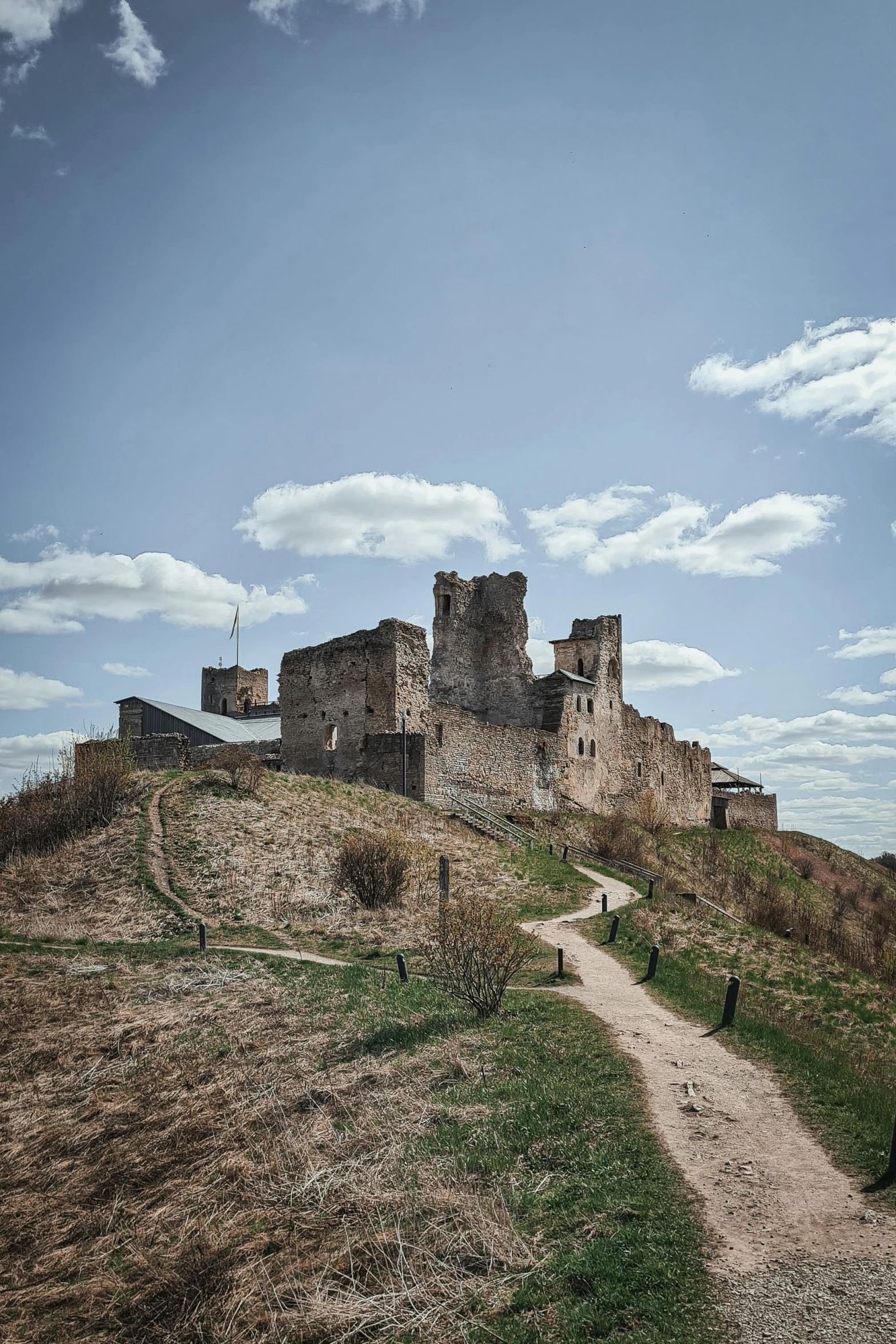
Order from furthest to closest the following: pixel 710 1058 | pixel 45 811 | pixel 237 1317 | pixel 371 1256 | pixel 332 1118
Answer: pixel 45 811 < pixel 710 1058 < pixel 332 1118 < pixel 371 1256 < pixel 237 1317

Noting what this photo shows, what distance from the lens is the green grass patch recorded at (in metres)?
8.18

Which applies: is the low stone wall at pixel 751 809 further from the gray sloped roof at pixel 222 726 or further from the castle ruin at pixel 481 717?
the gray sloped roof at pixel 222 726

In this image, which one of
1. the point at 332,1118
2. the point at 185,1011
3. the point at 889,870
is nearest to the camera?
the point at 332,1118

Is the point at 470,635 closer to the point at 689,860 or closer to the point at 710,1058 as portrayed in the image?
the point at 689,860

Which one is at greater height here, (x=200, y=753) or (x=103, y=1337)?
(x=200, y=753)

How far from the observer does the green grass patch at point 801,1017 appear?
26.8ft

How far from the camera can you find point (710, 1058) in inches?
402

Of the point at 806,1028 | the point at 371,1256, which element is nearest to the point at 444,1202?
the point at 371,1256

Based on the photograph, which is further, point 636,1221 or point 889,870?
point 889,870

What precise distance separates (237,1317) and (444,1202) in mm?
1663

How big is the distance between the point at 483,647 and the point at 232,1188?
120ft

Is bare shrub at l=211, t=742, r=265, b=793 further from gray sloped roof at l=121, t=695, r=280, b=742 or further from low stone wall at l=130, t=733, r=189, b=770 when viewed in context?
gray sloped roof at l=121, t=695, r=280, b=742

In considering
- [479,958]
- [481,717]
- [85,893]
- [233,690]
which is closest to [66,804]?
[85,893]

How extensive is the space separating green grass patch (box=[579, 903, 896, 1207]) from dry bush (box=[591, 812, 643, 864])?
7637mm
